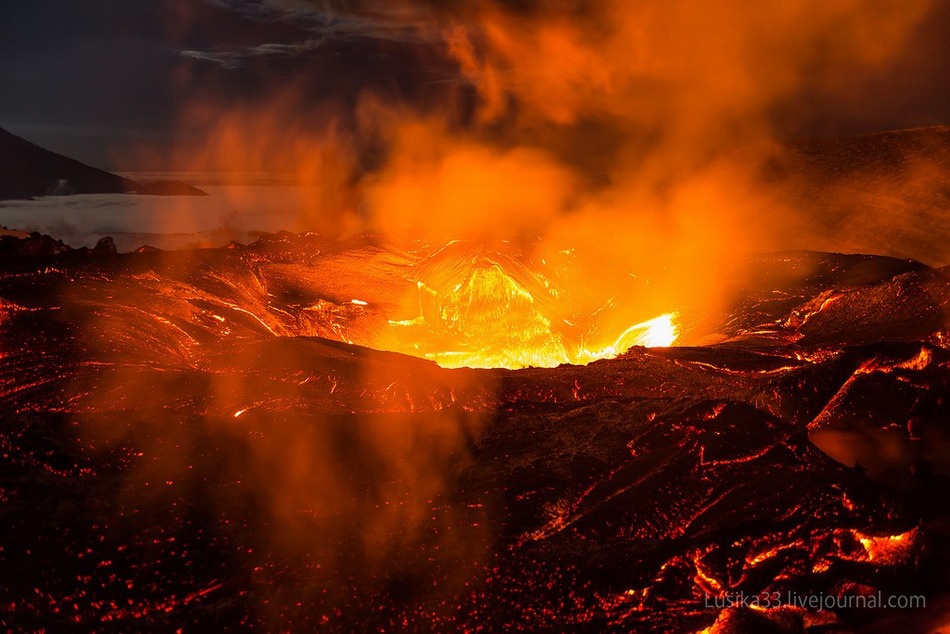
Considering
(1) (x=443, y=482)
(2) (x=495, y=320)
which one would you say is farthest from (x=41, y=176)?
(1) (x=443, y=482)

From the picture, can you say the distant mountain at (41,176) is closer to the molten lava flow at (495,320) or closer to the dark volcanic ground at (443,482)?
the molten lava flow at (495,320)

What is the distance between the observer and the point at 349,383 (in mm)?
2484

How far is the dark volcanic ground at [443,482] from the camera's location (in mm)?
1745

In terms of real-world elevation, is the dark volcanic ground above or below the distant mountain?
below

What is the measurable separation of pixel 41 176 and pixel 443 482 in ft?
50.5

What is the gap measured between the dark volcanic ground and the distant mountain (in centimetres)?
1219

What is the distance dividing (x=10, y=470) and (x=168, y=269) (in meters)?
1.63

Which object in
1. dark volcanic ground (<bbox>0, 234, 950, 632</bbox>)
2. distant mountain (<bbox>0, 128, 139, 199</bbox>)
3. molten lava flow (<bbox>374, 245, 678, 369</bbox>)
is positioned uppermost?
distant mountain (<bbox>0, 128, 139, 199</bbox>)

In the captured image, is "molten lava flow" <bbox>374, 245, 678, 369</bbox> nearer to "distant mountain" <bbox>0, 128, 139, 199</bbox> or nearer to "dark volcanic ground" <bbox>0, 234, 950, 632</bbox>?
"dark volcanic ground" <bbox>0, 234, 950, 632</bbox>

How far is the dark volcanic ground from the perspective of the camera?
175 cm

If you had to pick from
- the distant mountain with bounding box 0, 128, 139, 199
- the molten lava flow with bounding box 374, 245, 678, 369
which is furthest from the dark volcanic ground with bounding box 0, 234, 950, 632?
the distant mountain with bounding box 0, 128, 139, 199

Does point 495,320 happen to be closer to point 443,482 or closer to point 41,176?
point 443,482

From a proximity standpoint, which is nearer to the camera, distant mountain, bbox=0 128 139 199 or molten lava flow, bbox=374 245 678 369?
molten lava flow, bbox=374 245 678 369

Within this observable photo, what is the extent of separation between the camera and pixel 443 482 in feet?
6.79
